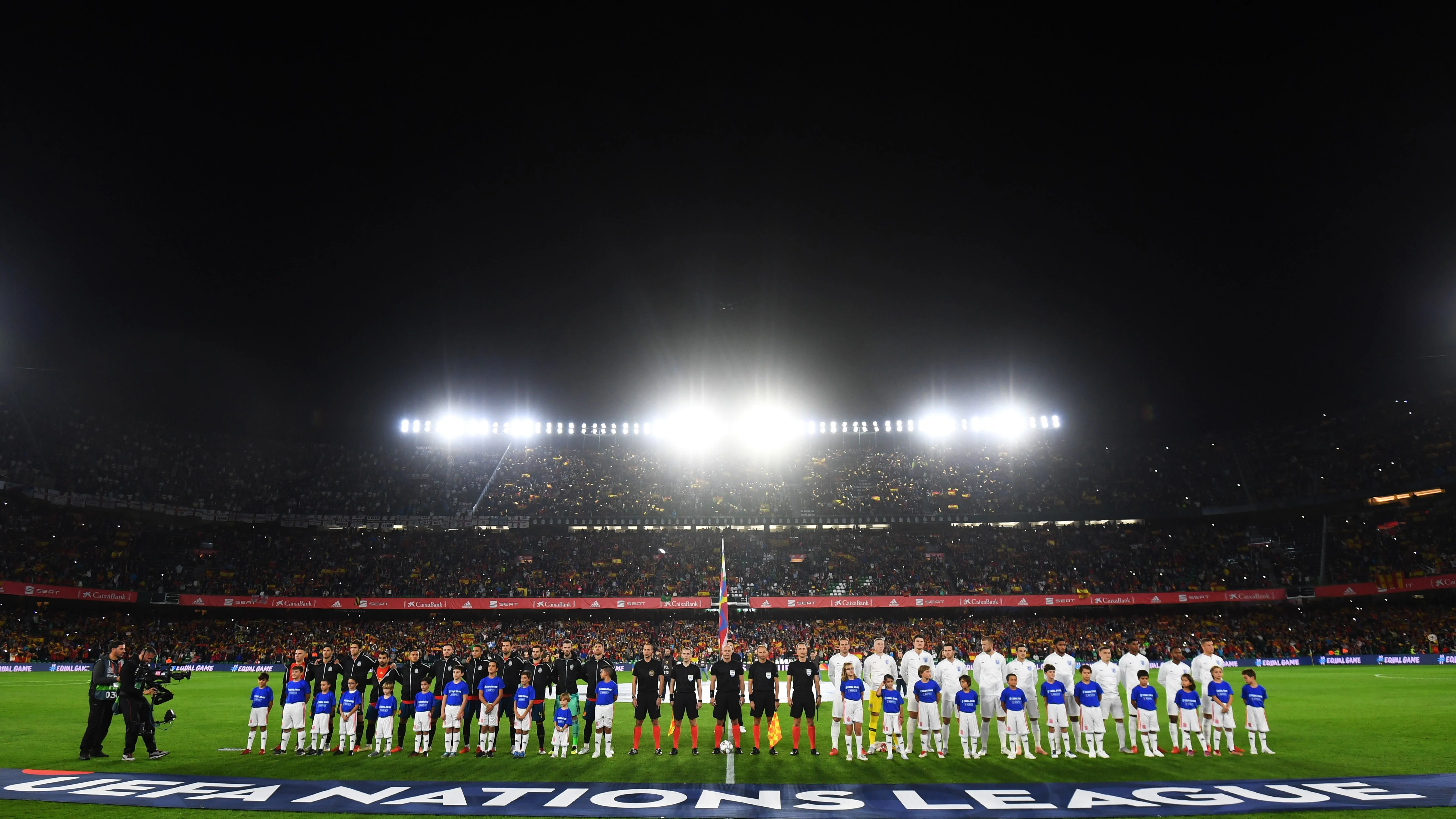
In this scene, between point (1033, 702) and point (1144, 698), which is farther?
point (1033, 702)

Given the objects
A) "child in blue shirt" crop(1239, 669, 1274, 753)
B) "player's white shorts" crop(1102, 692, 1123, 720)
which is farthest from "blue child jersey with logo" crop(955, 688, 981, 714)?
"child in blue shirt" crop(1239, 669, 1274, 753)

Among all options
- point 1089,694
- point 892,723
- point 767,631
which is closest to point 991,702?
point 1089,694

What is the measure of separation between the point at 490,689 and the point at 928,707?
25.8 ft

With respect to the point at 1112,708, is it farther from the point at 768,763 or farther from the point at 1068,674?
the point at 768,763

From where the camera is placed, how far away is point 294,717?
1330 centimetres

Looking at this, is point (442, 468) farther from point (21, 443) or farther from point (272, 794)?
point (272, 794)

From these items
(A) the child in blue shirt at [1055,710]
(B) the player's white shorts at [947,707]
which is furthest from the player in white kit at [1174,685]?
(B) the player's white shorts at [947,707]

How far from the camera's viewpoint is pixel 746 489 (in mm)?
57500

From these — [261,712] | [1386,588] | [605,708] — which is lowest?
[261,712]

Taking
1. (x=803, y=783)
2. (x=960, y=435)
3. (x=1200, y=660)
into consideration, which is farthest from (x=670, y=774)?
(x=960, y=435)

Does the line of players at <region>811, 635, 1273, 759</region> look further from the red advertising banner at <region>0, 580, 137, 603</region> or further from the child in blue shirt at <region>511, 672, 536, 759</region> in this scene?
the red advertising banner at <region>0, 580, 137, 603</region>

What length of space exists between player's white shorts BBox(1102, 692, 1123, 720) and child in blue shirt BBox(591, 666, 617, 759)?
905 centimetres

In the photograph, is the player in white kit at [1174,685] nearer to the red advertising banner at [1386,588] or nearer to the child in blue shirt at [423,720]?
the child in blue shirt at [423,720]

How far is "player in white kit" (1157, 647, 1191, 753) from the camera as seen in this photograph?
13.4m
